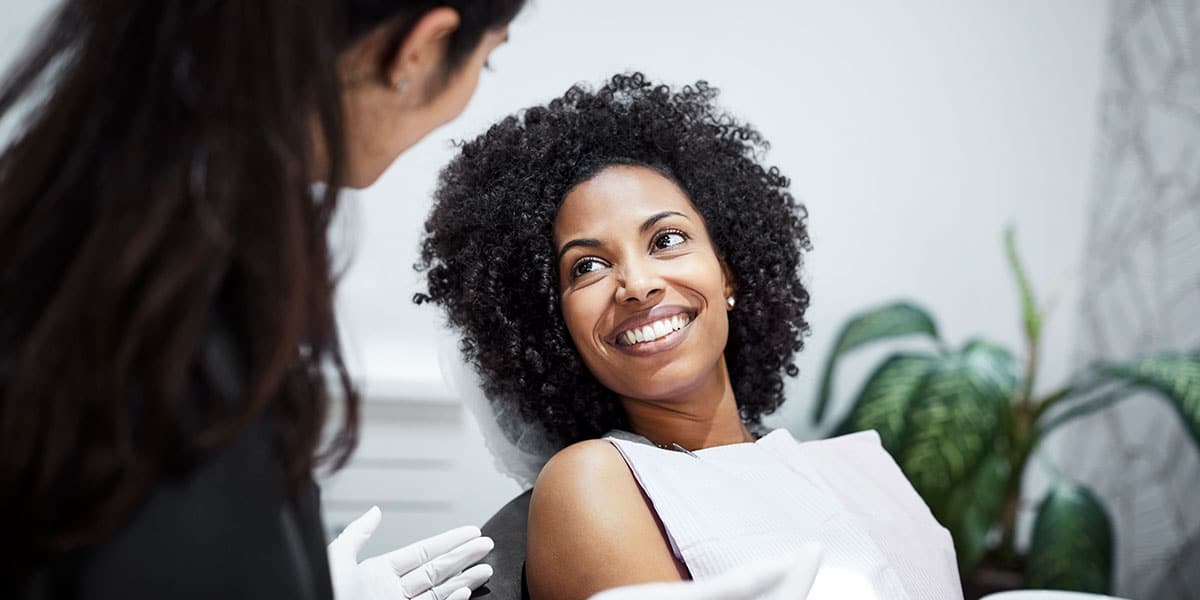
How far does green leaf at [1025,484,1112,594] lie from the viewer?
266 cm

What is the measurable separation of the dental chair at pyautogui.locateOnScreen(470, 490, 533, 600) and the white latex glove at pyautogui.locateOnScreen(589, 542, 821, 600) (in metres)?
0.51

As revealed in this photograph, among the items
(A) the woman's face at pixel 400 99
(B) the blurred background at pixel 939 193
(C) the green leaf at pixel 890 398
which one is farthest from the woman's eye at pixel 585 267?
(C) the green leaf at pixel 890 398

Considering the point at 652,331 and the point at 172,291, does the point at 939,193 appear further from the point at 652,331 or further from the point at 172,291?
the point at 172,291

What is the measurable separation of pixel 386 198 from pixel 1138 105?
2.24 metres

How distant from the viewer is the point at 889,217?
304 cm

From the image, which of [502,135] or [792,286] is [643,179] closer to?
[502,135]

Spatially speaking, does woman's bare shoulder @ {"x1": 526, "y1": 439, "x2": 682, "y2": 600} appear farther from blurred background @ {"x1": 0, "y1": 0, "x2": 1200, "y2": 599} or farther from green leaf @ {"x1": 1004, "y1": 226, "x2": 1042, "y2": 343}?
green leaf @ {"x1": 1004, "y1": 226, "x2": 1042, "y2": 343}

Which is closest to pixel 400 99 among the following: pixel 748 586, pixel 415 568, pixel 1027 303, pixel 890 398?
pixel 748 586

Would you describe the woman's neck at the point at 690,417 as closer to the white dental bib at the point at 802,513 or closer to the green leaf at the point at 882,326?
the white dental bib at the point at 802,513

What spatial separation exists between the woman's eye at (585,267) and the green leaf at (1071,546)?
5.67ft

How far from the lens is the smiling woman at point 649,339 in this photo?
4.40 feet

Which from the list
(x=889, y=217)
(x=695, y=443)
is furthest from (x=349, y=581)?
(x=889, y=217)

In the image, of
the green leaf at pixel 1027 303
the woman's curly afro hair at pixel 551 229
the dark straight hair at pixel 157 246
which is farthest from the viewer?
the green leaf at pixel 1027 303

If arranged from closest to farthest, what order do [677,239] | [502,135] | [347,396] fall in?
[347,396]
[677,239]
[502,135]
